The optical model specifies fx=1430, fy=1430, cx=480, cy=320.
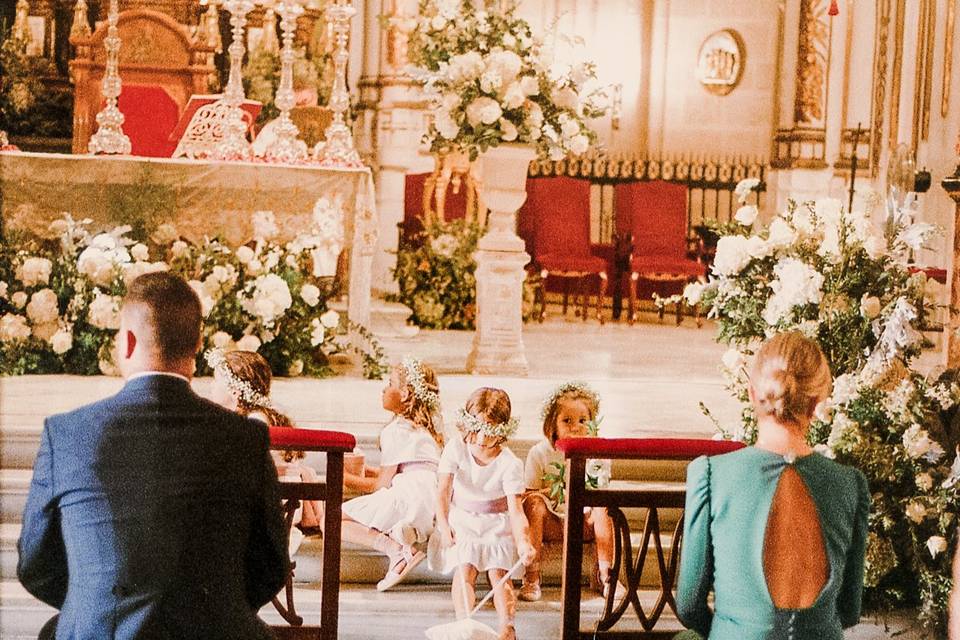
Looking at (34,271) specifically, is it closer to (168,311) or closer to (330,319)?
(330,319)

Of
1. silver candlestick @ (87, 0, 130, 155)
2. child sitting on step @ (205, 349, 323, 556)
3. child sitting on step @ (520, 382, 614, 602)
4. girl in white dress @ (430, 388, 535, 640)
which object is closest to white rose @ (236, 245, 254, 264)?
silver candlestick @ (87, 0, 130, 155)

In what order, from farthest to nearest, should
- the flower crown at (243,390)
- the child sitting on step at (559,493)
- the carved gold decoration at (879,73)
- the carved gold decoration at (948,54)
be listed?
1. the carved gold decoration at (879,73)
2. the carved gold decoration at (948,54)
3. the child sitting on step at (559,493)
4. the flower crown at (243,390)

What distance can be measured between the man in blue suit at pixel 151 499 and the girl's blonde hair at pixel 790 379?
3.49 ft

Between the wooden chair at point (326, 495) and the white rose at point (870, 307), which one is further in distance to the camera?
the white rose at point (870, 307)

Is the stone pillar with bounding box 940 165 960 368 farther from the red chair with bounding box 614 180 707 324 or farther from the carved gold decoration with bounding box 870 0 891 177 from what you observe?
the carved gold decoration with bounding box 870 0 891 177

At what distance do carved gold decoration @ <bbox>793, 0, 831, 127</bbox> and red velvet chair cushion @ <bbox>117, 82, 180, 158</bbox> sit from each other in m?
5.55

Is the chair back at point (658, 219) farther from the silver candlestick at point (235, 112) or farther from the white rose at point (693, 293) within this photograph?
the white rose at point (693, 293)

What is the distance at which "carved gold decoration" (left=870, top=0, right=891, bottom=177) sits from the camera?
12.6 m

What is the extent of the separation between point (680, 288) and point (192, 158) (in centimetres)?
549

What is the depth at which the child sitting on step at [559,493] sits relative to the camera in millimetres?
5043

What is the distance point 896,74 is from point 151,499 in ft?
38.2

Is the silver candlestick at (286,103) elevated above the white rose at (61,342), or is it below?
above

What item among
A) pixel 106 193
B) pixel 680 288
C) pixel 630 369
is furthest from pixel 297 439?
pixel 680 288

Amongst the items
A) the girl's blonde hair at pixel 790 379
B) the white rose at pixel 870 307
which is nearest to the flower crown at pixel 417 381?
the white rose at pixel 870 307
